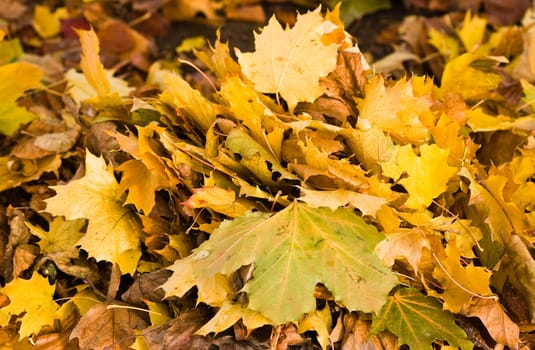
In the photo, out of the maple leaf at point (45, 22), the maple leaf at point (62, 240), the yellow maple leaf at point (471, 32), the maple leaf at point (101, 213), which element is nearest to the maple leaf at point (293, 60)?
the maple leaf at point (101, 213)

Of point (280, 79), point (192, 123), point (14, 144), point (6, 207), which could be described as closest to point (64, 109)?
point (14, 144)

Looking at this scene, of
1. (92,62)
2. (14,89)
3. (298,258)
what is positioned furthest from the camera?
(14,89)

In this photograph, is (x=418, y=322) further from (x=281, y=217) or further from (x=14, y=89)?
(x=14, y=89)

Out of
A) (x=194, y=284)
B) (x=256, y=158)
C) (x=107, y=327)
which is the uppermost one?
(x=256, y=158)

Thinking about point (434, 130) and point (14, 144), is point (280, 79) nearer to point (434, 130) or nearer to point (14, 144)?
point (434, 130)

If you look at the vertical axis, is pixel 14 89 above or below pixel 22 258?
above

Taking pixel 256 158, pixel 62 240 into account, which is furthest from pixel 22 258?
pixel 256 158

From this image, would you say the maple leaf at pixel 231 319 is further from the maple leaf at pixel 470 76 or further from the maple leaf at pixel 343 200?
the maple leaf at pixel 470 76
